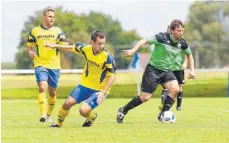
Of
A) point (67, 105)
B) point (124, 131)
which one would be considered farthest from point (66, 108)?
point (124, 131)

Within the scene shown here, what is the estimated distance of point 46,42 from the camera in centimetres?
1488

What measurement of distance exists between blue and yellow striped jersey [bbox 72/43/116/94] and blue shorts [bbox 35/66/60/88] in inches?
78.6

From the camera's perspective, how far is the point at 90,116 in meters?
13.1

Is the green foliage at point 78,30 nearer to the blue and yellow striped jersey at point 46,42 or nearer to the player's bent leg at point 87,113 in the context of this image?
the blue and yellow striped jersey at point 46,42

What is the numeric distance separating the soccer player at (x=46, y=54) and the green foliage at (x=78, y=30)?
80.5m

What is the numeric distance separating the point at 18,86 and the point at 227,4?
2210 inches

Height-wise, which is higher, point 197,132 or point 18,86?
point 197,132

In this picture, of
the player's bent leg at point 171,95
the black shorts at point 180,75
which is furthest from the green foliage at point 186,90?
the player's bent leg at point 171,95

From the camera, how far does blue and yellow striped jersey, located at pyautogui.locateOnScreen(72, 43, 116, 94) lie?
503 inches

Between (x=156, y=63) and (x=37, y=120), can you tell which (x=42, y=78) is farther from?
(x=156, y=63)

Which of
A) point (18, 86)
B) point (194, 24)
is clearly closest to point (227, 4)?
point (194, 24)

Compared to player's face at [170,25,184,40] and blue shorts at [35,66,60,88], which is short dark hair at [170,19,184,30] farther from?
blue shorts at [35,66,60,88]

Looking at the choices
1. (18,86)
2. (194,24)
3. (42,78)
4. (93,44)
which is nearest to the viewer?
(93,44)

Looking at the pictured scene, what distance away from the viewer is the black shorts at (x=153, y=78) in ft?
46.5
